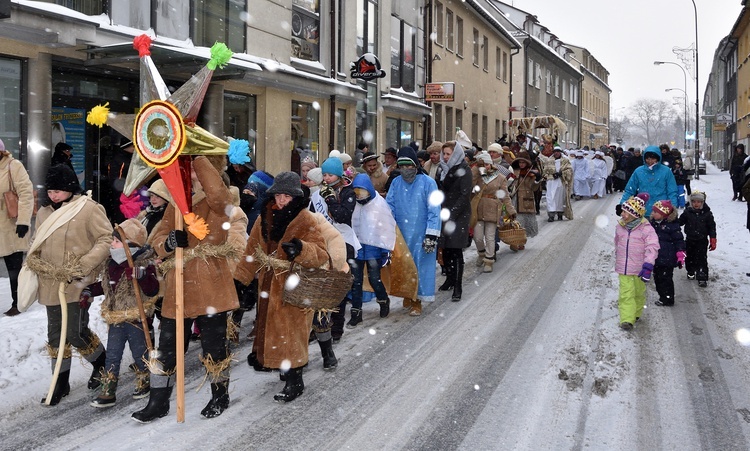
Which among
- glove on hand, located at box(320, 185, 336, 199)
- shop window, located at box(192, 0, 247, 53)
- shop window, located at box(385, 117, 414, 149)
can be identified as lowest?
glove on hand, located at box(320, 185, 336, 199)

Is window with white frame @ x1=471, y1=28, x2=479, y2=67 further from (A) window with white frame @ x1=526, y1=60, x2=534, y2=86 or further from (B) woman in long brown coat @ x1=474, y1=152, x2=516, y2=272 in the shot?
(B) woman in long brown coat @ x1=474, y1=152, x2=516, y2=272

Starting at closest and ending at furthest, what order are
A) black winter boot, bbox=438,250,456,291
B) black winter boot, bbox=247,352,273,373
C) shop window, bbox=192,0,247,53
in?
black winter boot, bbox=247,352,273,373 → black winter boot, bbox=438,250,456,291 → shop window, bbox=192,0,247,53

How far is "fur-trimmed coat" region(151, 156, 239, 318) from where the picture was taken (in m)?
4.62

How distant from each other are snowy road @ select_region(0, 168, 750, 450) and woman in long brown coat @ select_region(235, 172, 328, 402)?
11.5 inches

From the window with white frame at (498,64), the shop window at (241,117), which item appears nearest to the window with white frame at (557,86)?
the window with white frame at (498,64)

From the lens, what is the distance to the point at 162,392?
4719 millimetres

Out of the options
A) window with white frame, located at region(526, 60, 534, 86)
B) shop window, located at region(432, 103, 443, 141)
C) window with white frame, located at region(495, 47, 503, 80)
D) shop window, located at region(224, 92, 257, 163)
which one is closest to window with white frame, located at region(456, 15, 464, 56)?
shop window, located at region(432, 103, 443, 141)

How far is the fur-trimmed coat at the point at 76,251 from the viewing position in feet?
15.9

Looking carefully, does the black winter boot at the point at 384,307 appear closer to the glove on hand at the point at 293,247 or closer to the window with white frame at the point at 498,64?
the glove on hand at the point at 293,247

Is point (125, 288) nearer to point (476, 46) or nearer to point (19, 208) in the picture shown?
point (19, 208)

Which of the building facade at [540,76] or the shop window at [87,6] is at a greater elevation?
the building facade at [540,76]

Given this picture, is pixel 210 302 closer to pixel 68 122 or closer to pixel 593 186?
pixel 68 122

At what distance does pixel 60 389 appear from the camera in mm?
5039

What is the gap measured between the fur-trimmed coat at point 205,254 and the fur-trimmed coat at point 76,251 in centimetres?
47
